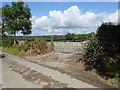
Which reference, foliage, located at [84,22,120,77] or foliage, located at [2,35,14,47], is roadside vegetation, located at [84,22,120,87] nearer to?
foliage, located at [84,22,120,77]

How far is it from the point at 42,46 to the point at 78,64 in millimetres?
6332

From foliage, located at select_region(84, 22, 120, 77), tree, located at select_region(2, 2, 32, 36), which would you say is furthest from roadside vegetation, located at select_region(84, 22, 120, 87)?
tree, located at select_region(2, 2, 32, 36)

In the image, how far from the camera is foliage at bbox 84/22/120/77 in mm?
6672

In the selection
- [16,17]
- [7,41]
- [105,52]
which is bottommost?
[105,52]

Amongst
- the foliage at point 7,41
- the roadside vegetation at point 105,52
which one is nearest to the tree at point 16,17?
the foliage at point 7,41

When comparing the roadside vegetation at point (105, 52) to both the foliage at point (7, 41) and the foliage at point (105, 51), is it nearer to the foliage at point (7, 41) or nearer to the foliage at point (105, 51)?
the foliage at point (105, 51)

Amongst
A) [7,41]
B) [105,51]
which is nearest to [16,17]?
[7,41]

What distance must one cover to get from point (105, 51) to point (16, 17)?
50.5ft

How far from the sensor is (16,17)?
19.3m

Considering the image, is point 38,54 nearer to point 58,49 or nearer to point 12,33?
point 58,49

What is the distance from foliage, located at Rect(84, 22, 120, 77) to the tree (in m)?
12.7

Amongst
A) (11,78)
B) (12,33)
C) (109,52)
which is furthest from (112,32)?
(12,33)

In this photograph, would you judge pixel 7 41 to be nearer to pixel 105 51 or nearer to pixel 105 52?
pixel 105 51

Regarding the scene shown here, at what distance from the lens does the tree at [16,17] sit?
61.1 feet
